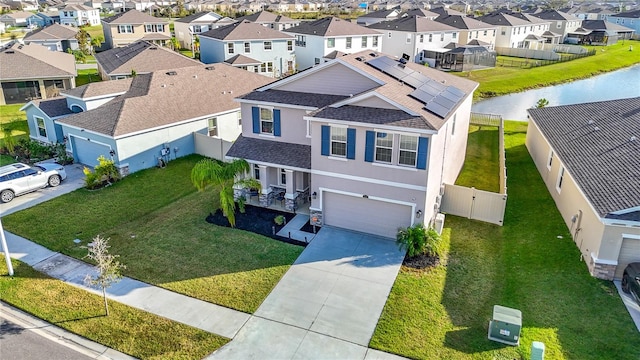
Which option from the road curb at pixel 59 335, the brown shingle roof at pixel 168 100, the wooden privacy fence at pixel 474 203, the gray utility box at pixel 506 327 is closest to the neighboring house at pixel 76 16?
the brown shingle roof at pixel 168 100

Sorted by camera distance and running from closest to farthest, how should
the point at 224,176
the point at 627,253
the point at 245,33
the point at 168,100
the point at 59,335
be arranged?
the point at 59,335 → the point at 627,253 → the point at 224,176 → the point at 168,100 → the point at 245,33

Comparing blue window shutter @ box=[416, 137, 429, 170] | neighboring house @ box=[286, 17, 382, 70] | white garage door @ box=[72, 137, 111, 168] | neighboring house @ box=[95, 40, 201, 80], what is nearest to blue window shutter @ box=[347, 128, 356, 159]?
blue window shutter @ box=[416, 137, 429, 170]

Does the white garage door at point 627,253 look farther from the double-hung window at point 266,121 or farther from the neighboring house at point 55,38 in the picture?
the neighboring house at point 55,38

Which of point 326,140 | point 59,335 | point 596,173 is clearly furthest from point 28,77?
point 596,173

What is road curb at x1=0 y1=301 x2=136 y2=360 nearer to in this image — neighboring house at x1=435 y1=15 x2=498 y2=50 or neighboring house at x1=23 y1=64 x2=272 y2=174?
neighboring house at x1=23 y1=64 x2=272 y2=174

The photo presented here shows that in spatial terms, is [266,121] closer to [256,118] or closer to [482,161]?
[256,118]

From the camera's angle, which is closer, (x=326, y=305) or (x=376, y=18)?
(x=326, y=305)
